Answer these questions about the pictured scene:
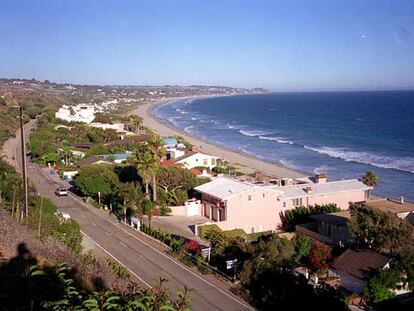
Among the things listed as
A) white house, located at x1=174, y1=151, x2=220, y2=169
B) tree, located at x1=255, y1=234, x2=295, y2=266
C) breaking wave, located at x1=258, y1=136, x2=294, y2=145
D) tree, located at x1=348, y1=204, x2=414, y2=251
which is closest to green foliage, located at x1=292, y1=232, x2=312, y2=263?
tree, located at x1=255, y1=234, x2=295, y2=266

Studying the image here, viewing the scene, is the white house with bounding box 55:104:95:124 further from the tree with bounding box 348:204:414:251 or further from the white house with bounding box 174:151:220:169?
the tree with bounding box 348:204:414:251

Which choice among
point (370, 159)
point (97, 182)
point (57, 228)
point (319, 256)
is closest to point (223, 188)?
point (97, 182)

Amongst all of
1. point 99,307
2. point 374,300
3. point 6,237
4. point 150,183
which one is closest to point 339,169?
point 150,183

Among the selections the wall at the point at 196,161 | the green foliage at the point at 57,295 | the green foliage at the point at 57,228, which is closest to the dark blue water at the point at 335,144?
the wall at the point at 196,161

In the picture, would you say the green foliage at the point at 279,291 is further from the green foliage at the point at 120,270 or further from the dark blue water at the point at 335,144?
the dark blue water at the point at 335,144

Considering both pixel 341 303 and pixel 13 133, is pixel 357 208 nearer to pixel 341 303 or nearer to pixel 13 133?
pixel 341 303

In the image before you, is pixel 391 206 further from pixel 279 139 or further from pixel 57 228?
pixel 279 139
